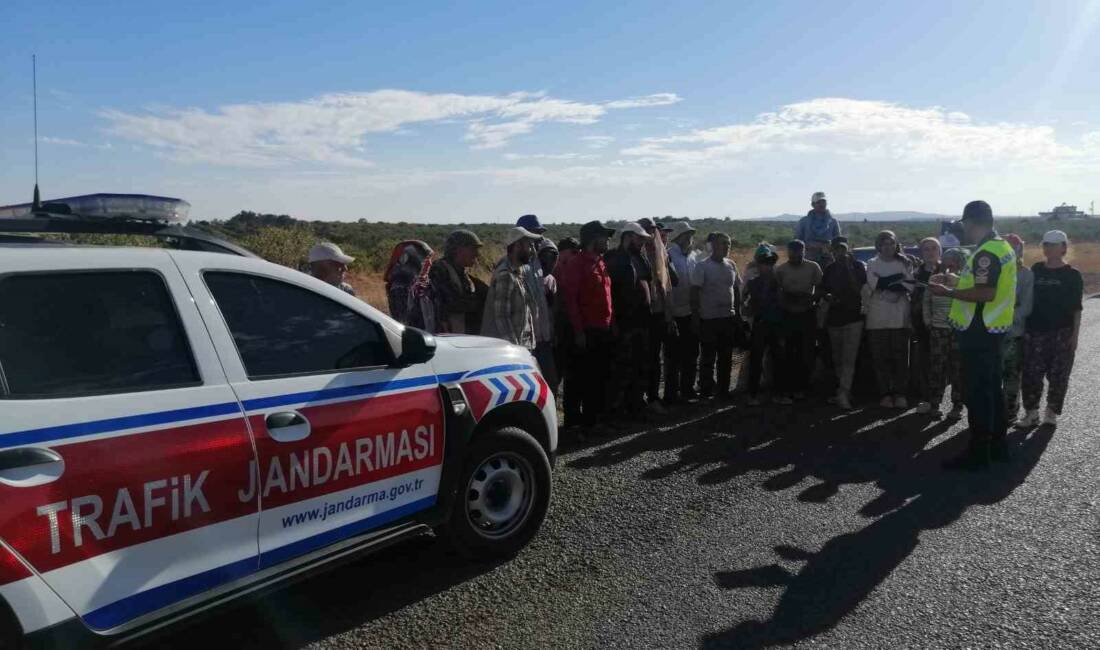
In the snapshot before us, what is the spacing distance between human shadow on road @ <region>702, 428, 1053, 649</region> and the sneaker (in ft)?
2.60

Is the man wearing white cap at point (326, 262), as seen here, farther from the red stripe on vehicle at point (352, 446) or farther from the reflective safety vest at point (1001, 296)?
the reflective safety vest at point (1001, 296)

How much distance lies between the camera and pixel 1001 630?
3.70m

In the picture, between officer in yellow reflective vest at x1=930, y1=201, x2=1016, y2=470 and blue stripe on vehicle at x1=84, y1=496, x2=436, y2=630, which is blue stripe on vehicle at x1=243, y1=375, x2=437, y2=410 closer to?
blue stripe on vehicle at x1=84, y1=496, x2=436, y2=630

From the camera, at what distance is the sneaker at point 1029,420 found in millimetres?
7504

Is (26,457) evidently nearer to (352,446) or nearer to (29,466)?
(29,466)

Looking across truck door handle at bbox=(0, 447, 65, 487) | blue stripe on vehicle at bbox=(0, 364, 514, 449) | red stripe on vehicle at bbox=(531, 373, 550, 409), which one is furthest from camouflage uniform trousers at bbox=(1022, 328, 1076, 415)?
truck door handle at bbox=(0, 447, 65, 487)

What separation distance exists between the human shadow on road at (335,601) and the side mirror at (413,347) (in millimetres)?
1110

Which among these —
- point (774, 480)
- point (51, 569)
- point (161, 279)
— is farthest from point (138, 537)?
point (774, 480)

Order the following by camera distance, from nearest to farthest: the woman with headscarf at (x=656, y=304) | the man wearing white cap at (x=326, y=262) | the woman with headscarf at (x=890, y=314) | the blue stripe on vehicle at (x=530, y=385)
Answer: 1. the blue stripe on vehicle at (x=530, y=385)
2. the man wearing white cap at (x=326, y=262)
3. the woman with headscarf at (x=656, y=304)
4. the woman with headscarf at (x=890, y=314)

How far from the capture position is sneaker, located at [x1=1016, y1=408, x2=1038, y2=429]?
7.50 m

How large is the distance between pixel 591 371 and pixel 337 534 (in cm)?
416

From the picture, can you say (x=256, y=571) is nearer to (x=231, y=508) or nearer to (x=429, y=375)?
(x=231, y=508)

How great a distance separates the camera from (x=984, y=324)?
6164 mm

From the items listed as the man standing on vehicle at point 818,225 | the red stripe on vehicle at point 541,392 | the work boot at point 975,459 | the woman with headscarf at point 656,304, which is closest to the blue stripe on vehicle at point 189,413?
the red stripe on vehicle at point 541,392
